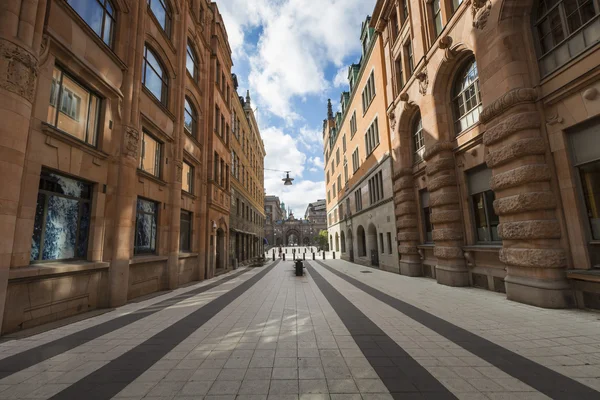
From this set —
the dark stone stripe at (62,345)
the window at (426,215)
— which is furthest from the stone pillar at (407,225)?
the dark stone stripe at (62,345)

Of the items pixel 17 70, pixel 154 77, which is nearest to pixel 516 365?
pixel 17 70

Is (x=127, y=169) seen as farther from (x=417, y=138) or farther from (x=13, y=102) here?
(x=417, y=138)

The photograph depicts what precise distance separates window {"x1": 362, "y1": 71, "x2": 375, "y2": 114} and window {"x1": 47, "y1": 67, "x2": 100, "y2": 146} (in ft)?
58.2

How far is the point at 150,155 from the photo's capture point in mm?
11297

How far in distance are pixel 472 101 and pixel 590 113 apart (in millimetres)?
4468

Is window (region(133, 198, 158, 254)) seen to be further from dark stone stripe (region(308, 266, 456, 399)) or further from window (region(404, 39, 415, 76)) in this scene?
window (region(404, 39, 415, 76))

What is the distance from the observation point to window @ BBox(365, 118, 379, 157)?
64.6 ft

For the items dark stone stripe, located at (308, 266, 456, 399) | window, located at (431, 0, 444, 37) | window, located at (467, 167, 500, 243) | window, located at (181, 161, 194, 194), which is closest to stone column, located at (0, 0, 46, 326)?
dark stone stripe, located at (308, 266, 456, 399)

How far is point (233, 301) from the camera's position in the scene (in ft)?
28.5

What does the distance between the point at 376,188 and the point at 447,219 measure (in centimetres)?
909

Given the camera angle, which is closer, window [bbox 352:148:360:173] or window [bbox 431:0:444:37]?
window [bbox 431:0:444:37]

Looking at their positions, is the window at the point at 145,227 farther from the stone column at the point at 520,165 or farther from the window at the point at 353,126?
the window at the point at 353,126

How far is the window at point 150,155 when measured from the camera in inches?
423

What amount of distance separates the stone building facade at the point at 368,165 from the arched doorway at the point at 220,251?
11444 millimetres
